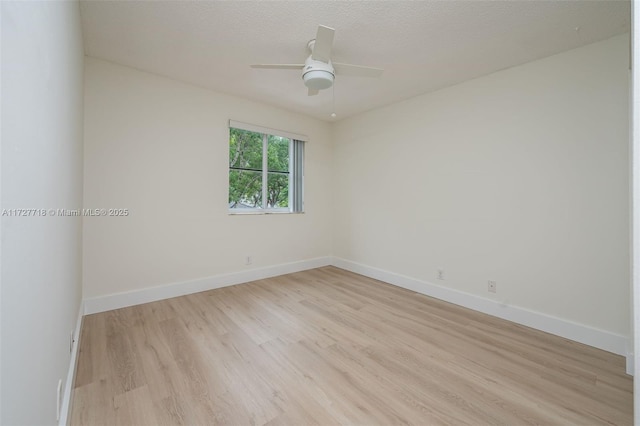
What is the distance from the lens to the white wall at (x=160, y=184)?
268cm

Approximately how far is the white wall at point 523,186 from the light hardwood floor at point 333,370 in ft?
1.55

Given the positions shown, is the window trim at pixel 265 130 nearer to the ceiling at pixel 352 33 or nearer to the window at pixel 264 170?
the window at pixel 264 170

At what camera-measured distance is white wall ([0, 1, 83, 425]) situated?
0.64m

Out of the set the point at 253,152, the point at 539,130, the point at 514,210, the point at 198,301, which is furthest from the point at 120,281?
the point at 539,130

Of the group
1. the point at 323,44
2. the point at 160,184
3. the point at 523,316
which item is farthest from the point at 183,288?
the point at 523,316

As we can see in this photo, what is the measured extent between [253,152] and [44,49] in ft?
9.59

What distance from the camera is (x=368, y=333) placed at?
2352 mm

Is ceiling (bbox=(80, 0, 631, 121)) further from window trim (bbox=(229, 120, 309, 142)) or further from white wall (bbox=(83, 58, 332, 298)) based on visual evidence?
window trim (bbox=(229, 120, 309, 142))

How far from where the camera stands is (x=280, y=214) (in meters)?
4.12

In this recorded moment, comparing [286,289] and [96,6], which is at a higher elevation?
[96,6]

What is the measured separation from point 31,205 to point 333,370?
5.94ft

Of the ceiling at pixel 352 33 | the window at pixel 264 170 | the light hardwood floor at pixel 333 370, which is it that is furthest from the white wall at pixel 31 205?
the window at pixel 264 170

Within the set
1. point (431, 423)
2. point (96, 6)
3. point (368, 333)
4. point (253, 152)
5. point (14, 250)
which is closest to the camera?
point (14, 250)

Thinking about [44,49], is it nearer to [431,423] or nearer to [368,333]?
[431,423]
